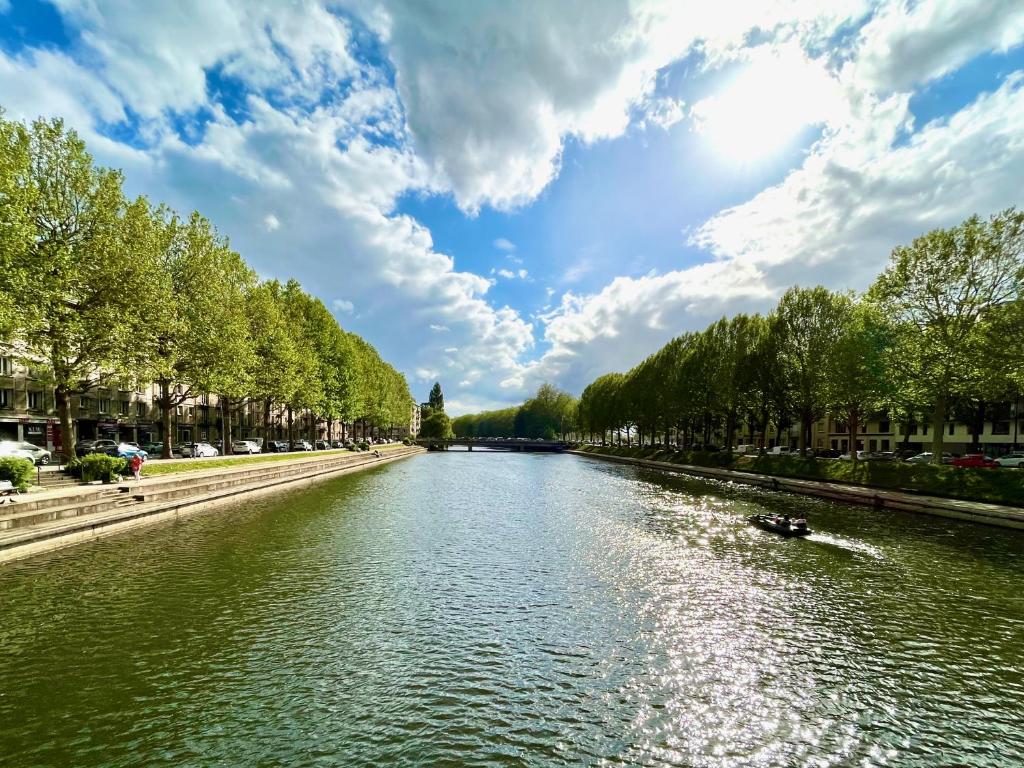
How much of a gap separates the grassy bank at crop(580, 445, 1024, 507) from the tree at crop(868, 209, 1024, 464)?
4.49m

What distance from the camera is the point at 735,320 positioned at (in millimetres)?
86000

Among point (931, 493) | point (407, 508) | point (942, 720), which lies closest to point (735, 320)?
point (931, 493)

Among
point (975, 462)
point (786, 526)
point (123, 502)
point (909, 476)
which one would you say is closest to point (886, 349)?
point (909, 476)

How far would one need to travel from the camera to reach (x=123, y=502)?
31.9 m

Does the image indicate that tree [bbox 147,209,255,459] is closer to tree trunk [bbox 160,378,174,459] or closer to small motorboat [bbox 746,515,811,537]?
tree trunk [bbox 160,378,174,459]

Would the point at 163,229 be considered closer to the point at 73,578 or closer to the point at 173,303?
the point at 173,303

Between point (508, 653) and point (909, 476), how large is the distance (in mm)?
52456

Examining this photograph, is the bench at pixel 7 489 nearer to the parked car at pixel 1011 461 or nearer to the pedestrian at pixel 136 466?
the pedestrian at pixel 136 466

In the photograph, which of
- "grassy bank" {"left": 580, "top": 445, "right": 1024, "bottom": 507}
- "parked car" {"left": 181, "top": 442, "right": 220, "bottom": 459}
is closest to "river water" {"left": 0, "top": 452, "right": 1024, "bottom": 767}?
"grassy bank" {"left": 580, "top": 445, "right": 1024, "bottom": 507}

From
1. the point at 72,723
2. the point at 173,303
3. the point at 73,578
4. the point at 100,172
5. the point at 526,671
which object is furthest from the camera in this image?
the point at 173,303

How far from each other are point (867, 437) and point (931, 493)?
70.3 metres

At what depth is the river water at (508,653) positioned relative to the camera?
1063cm

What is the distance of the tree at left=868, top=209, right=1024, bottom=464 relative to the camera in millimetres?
45625

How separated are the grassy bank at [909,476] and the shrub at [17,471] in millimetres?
69160
